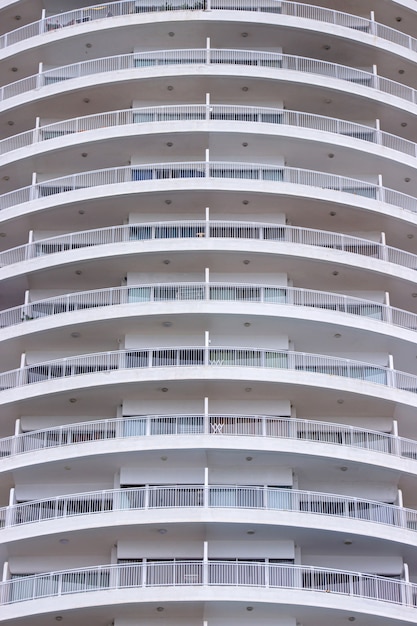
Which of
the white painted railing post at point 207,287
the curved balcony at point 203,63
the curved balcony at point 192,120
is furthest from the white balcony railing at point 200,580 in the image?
→ the curved balcony at point 203,63

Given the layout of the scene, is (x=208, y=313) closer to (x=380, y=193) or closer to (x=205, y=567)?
(x=205, y=567)

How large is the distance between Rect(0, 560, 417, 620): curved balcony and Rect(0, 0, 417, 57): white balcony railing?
2507cm

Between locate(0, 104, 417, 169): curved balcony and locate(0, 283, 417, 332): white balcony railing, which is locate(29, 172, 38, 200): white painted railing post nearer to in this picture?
locate(0, 104, 417, 169): curved balcony

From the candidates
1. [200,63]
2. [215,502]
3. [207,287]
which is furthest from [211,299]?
[200,63]

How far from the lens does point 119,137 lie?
184ft

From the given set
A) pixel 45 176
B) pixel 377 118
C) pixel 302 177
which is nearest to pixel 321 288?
pixel 302 177

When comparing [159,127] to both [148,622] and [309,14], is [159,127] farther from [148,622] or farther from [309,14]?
[148,622]

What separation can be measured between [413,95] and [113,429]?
69.6 ft

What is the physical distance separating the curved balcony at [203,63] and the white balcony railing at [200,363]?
12.5 m

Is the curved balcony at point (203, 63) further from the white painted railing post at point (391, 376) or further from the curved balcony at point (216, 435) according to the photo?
the curved balcony at point (216, 435)

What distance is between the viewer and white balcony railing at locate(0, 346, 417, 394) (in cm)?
5191

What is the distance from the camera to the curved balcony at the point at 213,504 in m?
48.0

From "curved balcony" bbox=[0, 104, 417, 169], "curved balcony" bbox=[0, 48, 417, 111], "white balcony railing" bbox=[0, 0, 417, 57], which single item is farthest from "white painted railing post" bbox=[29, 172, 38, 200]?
"white balcony railing" bbox=[0, 0, 417, 57]

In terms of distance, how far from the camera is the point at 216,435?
48.2m
